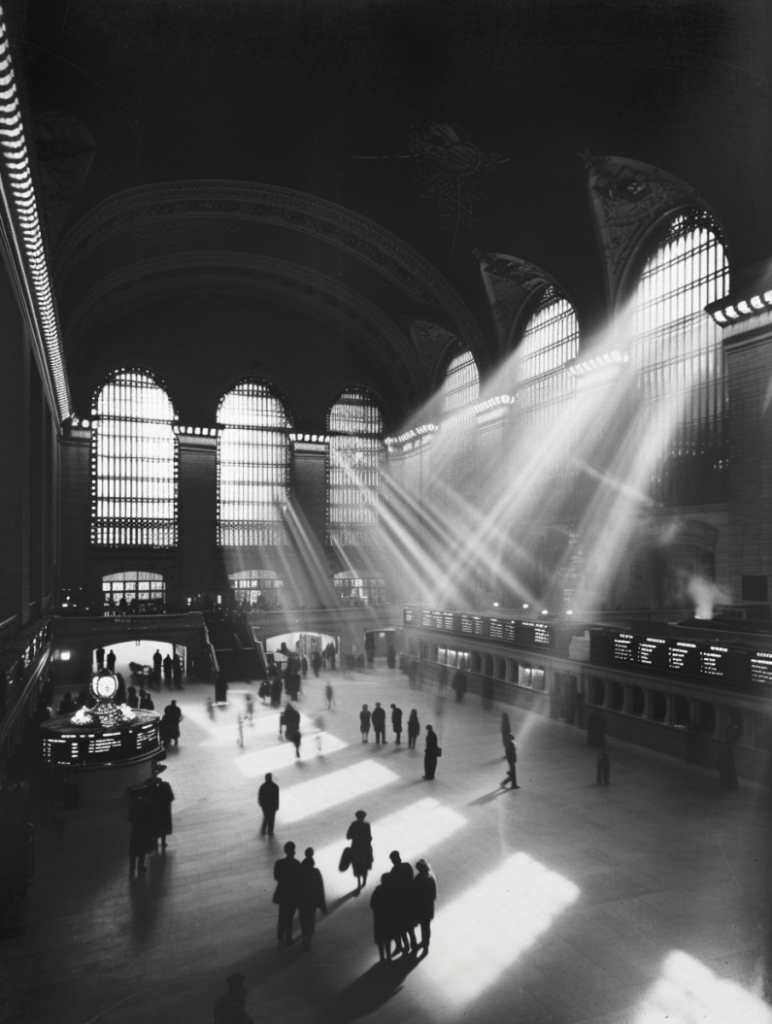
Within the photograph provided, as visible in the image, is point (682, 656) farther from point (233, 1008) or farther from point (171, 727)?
point (233, 1008)

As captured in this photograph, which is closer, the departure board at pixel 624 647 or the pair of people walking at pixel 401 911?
the pair of people walking at pixel 401 911

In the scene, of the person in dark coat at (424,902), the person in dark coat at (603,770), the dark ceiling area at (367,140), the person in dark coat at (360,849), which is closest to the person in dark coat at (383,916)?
the person in dark coat at (424,902)

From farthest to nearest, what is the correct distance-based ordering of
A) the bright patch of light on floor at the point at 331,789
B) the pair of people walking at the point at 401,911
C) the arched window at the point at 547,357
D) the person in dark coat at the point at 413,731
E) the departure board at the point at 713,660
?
1. the arched window at the point at 547,357
2. the person in dark coat at the point at 413,731
3. the departure board at the point at 713,660
4. the bright patch of light on floor at the point at 331,789
5. the pair of people walking at the point at 401,911

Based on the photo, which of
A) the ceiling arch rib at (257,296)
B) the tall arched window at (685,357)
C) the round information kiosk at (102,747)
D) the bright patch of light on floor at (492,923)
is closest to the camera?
the bright patch of light on floor at (492,923)

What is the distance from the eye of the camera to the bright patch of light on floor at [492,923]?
6215 mm

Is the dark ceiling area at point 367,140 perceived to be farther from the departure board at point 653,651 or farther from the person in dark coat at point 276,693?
the person in dark coat at point 276,693

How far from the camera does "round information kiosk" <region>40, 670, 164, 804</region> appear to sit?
10852 millimetres

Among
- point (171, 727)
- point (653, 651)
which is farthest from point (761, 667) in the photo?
point (171, 727)

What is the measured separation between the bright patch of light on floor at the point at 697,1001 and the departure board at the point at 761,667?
679 cm

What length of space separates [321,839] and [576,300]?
2006 centimetres

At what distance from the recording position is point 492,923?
7.13m

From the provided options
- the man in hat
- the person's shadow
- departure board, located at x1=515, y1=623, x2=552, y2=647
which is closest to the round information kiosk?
the person's shadow

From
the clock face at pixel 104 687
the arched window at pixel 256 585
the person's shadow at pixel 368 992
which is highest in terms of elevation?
the arched window at pixel 256 585

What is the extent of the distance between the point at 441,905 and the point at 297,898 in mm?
1671
